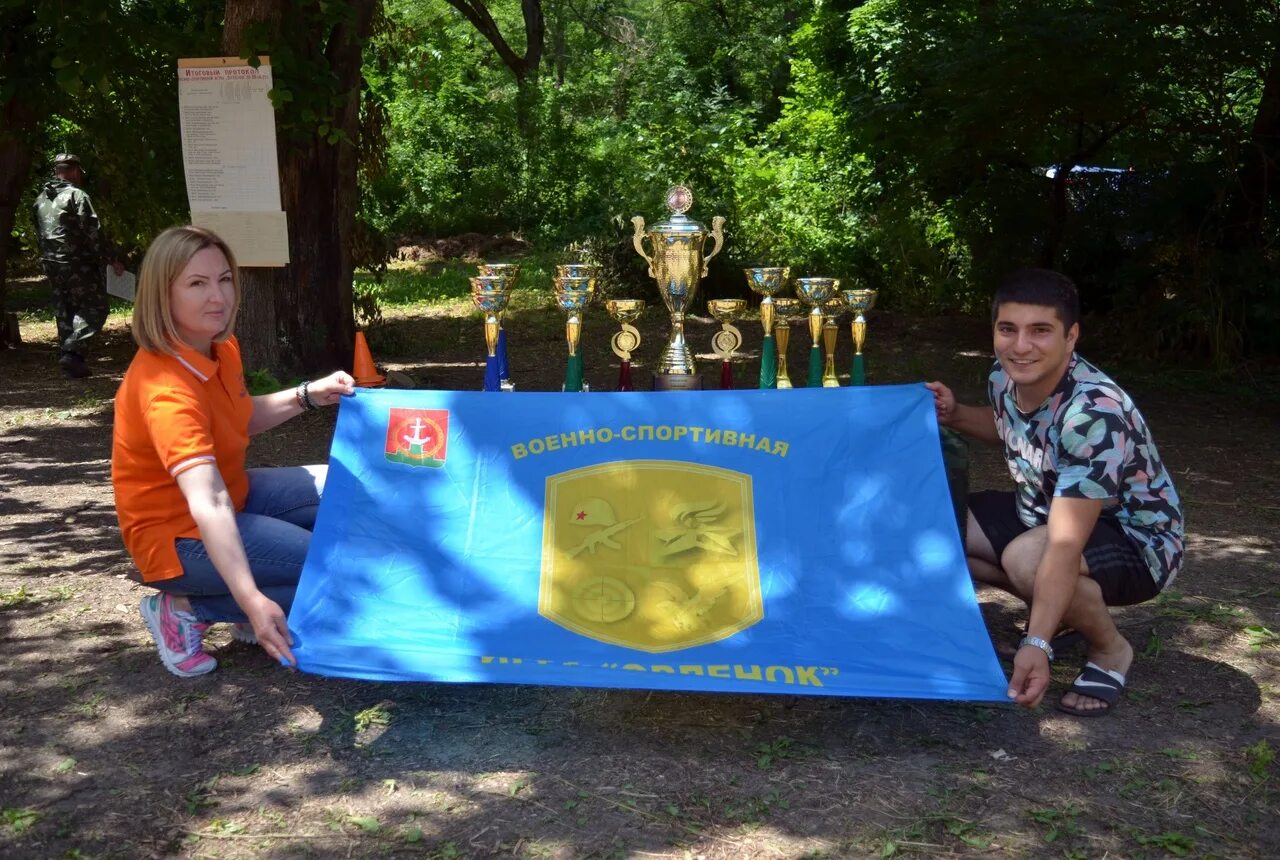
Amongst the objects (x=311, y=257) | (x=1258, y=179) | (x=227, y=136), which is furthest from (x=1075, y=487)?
(x=1258, y=179)

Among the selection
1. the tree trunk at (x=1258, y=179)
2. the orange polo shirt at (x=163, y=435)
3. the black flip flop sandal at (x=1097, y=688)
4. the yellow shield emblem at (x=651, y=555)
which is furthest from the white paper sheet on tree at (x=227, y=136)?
the tree trunk at (x=1258, y=179)

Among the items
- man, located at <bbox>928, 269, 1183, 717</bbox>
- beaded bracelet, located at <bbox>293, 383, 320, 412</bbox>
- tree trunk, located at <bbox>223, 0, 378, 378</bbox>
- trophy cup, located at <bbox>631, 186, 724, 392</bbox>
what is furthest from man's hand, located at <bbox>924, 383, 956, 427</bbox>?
tree trunk, located at <bbox>223, 0, 378, 378</bbox>

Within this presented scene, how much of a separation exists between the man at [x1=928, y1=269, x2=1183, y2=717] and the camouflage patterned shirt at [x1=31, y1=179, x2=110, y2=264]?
9069mm

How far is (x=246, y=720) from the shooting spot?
3584mm

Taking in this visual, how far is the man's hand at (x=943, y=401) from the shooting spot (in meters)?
3.83

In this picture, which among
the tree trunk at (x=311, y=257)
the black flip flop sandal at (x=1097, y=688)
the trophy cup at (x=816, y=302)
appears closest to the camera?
the black flip flop sandal at (x=1097, y=688)

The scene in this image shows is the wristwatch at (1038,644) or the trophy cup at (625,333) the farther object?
the trophy cup at (625,333)

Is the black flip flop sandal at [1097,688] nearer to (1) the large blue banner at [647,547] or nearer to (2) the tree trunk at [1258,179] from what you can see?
(1) the large blue banner at [647,547]

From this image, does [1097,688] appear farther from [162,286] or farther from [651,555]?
[162,286]

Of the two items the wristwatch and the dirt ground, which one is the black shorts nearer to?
the dirt ground

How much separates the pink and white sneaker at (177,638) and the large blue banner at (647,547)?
0.58 m

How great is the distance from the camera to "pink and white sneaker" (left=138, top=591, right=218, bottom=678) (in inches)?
152

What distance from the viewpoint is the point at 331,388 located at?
152 inches

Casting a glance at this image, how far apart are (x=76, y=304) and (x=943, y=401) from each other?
8815 millimetres
